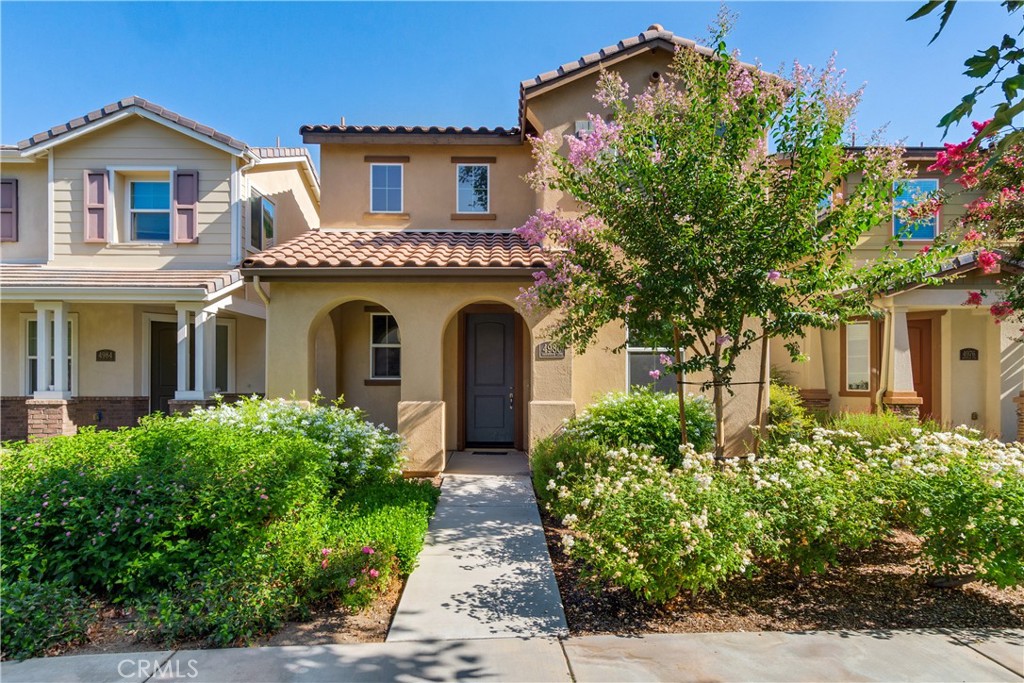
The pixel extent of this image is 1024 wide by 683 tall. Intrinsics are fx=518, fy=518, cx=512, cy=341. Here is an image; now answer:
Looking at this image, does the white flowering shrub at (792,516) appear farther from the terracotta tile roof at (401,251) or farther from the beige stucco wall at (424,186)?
the beige stucco wall at (424,186)

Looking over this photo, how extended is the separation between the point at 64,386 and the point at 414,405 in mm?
7883

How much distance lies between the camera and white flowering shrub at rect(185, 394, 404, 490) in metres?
6.80

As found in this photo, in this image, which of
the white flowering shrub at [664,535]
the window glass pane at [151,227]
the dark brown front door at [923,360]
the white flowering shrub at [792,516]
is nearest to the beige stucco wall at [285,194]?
the window glass pane at [151,227]

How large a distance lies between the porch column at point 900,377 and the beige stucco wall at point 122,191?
1368 cm

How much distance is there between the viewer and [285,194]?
1387cm

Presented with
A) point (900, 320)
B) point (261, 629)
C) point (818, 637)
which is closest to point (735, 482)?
point (818, 637)

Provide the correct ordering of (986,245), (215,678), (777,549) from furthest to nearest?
(986,245), (777,549), (215,678)

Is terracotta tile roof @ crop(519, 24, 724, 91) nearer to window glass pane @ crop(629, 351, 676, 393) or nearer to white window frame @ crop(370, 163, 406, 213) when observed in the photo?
white window frame @ crop(370, 163, 406, 213)

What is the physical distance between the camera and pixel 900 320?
977cm

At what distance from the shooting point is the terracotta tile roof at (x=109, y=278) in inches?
396

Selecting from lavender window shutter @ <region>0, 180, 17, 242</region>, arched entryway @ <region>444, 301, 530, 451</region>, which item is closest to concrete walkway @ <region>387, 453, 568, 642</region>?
arched entryway @ <region>444, 301, 530, 451</region>

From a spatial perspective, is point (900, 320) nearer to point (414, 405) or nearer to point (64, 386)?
point (414, 405)

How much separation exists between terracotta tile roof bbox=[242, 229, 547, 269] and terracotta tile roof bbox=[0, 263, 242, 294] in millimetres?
2241

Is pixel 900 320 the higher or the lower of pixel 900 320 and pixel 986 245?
the lower
